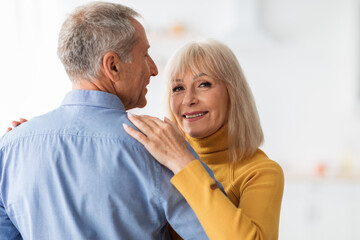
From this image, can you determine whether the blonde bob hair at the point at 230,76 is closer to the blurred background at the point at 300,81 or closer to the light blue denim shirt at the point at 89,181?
the light blue denim shirt at the point at 89,181

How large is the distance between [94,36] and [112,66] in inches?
3.8

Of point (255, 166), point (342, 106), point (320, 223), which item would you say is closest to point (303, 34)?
point (342, 106)

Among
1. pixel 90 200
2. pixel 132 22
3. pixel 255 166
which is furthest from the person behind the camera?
pixel 255 166

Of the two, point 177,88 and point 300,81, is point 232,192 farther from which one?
point 300,81

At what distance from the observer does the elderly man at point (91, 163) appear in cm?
113

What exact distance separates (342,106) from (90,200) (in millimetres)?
3778

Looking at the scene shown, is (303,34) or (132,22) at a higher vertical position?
(132,22)

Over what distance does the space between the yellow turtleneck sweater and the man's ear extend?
0.33 m

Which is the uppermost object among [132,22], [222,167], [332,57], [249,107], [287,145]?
[132,22]

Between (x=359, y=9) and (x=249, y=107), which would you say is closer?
(x=249, y=107)

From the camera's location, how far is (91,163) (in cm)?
114

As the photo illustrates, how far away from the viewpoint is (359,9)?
429cm

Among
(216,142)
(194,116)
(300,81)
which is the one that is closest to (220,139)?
(216,142)

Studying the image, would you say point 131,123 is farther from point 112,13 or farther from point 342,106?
point 342,106
